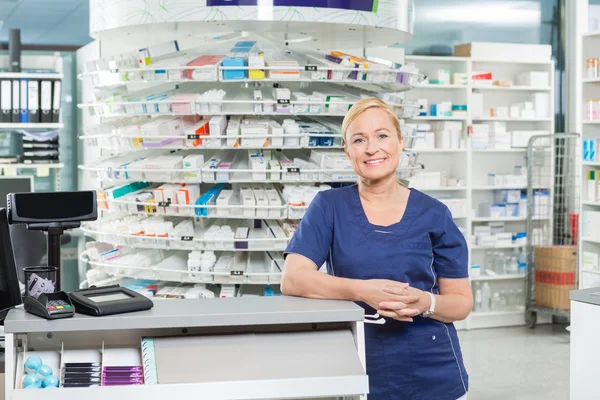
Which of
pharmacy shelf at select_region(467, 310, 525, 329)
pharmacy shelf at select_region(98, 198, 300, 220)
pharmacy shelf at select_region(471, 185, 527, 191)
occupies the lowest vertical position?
pharmacy shelf at select_region(467, 310, 525, 329)

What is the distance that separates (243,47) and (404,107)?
887 millimetres

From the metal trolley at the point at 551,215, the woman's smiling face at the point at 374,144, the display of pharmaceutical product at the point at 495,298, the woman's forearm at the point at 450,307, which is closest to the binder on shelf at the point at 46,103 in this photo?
the display of pharmaceutical product at the point at 495,298

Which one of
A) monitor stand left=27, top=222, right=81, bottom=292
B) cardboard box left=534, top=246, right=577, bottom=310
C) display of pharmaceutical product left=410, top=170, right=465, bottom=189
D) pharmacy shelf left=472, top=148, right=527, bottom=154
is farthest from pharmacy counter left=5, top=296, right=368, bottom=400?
pharmacy shelf left=472, top=148, right=527, bottom=154

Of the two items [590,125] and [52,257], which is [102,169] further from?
[590,125]

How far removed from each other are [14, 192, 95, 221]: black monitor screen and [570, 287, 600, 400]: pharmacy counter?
1.97 metres

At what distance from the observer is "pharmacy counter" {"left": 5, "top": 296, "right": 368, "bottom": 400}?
1.99m

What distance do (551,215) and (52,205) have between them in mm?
6204

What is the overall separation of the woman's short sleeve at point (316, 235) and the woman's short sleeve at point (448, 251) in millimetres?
311

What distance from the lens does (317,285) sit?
2.31m

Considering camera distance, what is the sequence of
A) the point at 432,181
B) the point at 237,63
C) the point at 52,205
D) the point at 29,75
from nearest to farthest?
the point at 52,205 → the point at 237,63 → the point at 29,75 → the point at 432,181

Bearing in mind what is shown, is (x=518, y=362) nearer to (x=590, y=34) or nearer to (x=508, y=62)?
(x=590, y=34)

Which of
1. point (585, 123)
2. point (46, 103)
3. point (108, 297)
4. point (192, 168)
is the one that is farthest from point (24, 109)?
point (108, 297)

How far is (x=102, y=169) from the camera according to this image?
4.13m

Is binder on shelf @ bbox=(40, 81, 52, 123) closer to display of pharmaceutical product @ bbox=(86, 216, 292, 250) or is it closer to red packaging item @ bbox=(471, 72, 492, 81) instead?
display of pharmaceutical product @ bbox=(86, 216, 292, 250)
